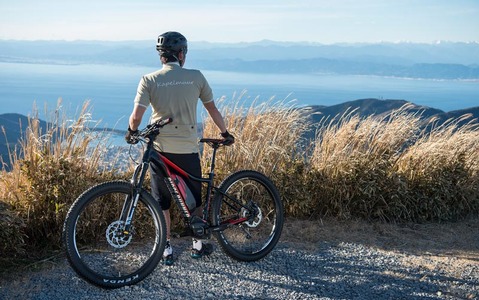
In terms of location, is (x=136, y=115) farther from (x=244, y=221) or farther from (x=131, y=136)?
(x=244, y=221)

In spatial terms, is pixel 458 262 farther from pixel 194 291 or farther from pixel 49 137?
pixel 49 137

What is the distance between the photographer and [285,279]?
417 cm

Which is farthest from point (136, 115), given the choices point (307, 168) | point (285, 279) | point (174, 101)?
point (307, 168)

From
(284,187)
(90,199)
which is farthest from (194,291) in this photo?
(284,187)

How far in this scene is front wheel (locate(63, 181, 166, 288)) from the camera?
361cm

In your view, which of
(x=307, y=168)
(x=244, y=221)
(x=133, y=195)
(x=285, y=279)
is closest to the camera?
(x=133, y=195)

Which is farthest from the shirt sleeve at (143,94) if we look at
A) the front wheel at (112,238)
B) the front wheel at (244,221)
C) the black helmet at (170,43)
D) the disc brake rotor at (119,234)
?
the front wheel at (244,221)

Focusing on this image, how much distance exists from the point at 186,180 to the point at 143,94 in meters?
0.86

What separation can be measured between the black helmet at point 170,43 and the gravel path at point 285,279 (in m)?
1.92

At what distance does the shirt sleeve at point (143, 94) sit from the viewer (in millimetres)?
3830

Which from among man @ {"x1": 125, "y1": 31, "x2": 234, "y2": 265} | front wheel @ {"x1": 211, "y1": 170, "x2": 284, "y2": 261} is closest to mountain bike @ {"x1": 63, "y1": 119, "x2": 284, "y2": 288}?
front wheel @ {"x1": 211, "y1": 170, "x2": 284, "y2": 261}

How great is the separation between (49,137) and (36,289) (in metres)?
1.86

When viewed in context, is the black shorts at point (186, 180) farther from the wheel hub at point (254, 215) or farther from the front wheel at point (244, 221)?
the wheel hub at point (254, 215)

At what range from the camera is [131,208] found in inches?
150
